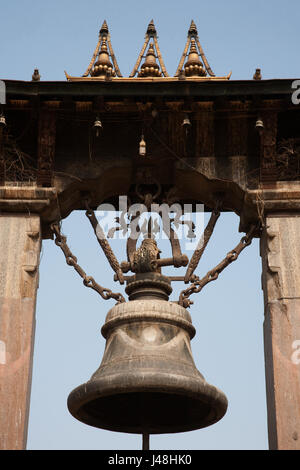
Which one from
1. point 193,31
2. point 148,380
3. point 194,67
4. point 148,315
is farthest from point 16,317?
point 193,31

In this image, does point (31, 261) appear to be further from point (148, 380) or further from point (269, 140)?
point (269, 140)

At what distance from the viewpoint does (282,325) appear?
853cm

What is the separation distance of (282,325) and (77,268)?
6.50 feet

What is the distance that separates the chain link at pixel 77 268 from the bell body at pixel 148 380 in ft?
1.40

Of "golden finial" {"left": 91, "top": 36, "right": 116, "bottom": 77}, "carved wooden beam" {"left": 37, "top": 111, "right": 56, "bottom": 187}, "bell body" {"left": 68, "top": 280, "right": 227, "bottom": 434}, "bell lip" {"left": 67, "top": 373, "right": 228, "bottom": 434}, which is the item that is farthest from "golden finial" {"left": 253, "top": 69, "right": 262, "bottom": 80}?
"bell lip" {"left": 67, "top": 373, "right": 228, "bottom": 434}

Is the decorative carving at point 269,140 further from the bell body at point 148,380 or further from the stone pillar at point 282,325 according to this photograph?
the bell body at point 148,380

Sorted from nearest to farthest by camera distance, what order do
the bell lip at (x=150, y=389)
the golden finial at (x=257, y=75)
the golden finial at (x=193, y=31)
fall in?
the bell lip at (x=150, y=389) < the golden finial at (x=257, y=75) < the golden finial at (x=193, y=31)

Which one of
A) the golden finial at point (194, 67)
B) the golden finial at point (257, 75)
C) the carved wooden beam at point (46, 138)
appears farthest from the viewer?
the golden finial at point (194, 67)

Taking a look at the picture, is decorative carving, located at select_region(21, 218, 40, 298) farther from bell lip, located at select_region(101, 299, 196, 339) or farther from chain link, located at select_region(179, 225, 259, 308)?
chain link, located at select_region(179, 225, 259, 308)

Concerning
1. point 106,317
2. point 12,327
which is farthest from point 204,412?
point 12,327

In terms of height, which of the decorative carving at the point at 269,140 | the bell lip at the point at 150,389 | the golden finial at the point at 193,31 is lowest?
the bell lip at the point at 150,389

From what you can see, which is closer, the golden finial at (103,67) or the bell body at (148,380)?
the bell body at (148,380)

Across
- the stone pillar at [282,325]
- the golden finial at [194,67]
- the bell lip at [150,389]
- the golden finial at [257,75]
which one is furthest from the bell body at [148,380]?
the golden finial at [194,67]

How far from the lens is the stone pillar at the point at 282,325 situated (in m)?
8.09
